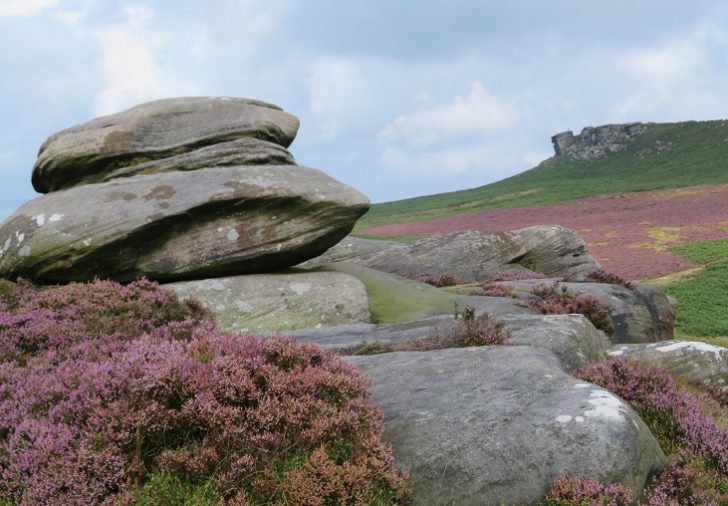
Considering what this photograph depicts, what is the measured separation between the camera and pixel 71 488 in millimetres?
5676

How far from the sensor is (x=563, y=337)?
35.8ft

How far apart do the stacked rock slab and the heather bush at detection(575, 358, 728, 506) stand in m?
12.4

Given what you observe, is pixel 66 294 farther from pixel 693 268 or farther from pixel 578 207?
pixel 578 207

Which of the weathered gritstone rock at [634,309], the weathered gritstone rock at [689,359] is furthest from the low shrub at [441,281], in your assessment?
the weathered gritstone rock at [689,359]

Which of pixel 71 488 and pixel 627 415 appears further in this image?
pixel 627 415

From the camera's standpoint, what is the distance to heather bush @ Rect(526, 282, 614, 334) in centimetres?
1789

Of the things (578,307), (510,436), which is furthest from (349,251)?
(510,436)

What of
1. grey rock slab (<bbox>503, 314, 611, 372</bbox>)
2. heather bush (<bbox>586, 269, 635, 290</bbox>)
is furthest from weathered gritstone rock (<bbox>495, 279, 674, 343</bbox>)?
grey rock slab (<bbox>503, 314, 611, 372</bbox>)

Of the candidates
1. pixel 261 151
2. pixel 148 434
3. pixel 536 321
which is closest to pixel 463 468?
pixel 148 434

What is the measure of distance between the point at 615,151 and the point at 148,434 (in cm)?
20512

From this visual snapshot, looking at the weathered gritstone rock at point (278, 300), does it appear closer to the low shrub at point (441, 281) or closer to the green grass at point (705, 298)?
the low shrub at point (441, 281)

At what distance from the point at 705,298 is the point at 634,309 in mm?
17480

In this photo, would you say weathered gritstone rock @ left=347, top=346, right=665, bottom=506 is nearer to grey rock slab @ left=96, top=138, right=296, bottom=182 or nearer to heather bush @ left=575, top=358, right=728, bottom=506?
heather bush @ left=575, top=358, right=728, bottom=506

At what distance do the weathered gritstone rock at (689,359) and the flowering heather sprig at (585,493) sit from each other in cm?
748
